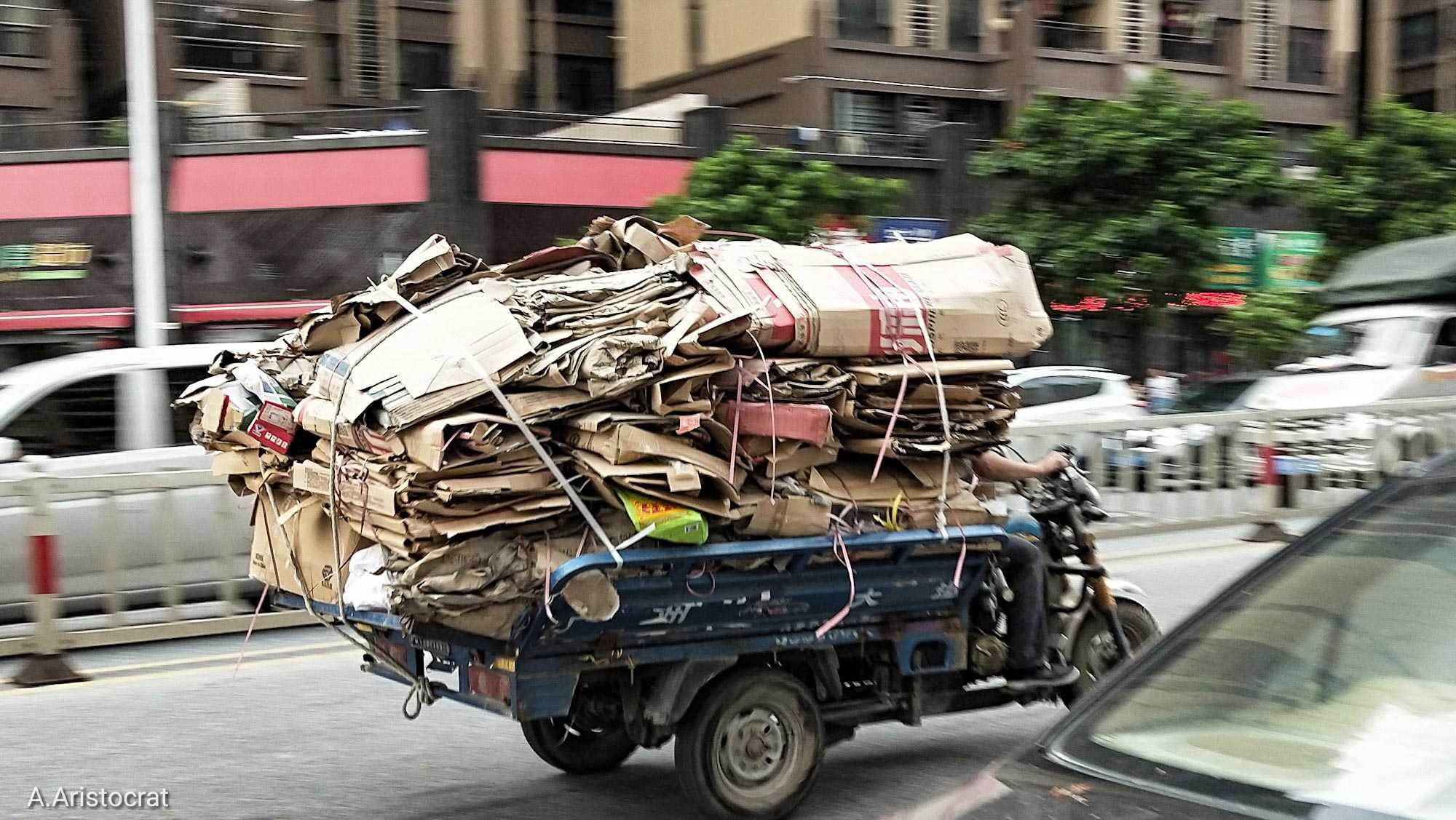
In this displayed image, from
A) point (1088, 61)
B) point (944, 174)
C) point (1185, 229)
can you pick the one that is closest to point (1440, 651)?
point (1185, 229)

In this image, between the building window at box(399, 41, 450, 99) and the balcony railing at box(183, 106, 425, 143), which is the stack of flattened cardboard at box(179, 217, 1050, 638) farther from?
the building window at box(399, 41, 450, 99)

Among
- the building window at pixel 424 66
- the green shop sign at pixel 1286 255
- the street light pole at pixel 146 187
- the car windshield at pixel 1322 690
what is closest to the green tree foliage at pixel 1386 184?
the green shop sign at pixel 1286 255

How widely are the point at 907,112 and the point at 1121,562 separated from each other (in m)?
17.0

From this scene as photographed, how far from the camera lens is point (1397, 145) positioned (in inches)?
1019

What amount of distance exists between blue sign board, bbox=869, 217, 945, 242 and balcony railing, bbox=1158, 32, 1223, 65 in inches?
370

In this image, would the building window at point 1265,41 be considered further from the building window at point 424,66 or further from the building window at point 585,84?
the building window at point 424,66

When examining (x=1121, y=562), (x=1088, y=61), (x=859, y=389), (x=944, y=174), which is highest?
(x=1088, y=61)

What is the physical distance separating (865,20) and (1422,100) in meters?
21.3

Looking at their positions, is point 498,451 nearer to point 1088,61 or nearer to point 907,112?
point 907,112

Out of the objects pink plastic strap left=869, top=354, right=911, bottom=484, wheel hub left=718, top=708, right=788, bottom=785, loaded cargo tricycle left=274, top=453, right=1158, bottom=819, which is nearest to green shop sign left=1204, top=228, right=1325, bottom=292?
loaded cargo tricycle left=274, top=453, right=1158, bottom=819

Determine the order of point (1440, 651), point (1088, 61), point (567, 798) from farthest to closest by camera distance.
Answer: point (1088, 61) < point (567, 798) < point (1440, 651)

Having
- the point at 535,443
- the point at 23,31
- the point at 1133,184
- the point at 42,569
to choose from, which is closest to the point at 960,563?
the point at 535,443

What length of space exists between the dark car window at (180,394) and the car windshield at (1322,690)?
312 inches

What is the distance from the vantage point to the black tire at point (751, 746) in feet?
16.0
